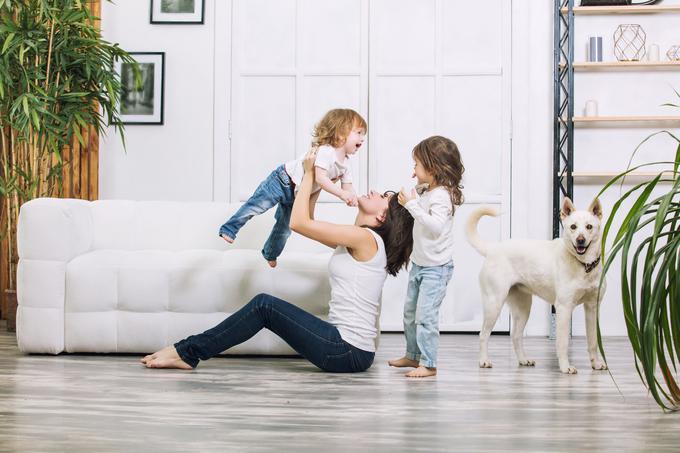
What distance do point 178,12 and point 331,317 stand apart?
2.79 m

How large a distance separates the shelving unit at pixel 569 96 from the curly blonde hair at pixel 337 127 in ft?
6.11

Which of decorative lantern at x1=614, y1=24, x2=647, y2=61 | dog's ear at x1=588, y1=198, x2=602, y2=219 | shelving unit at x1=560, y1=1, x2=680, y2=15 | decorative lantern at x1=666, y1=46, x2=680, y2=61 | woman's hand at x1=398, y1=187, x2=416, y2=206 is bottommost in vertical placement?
dog's ear at x1=588, y1=198, x2=602, y2=219

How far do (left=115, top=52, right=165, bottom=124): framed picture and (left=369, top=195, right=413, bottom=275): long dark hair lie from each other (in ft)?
7.78

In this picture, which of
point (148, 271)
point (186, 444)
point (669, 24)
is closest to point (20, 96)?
point (148, 271)

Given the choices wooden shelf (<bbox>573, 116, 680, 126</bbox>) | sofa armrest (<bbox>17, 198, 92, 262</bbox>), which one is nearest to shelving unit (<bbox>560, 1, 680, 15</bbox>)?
wooden shelf (<bbox>573, 116, 680, 126</bbox>)

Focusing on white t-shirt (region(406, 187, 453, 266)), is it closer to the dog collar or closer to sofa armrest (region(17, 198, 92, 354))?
the dog collar

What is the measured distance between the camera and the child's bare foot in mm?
2959

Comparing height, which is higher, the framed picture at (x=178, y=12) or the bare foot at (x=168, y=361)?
the framed picture at (x=178, y=12)

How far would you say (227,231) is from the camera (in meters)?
3.14

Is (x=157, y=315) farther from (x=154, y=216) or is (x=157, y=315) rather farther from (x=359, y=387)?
(x=359, y=387)

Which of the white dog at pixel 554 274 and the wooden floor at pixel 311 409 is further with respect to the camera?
the white dog at pixel 554 274

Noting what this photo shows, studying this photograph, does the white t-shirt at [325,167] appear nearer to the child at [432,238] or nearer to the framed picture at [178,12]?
the child at [432,238]

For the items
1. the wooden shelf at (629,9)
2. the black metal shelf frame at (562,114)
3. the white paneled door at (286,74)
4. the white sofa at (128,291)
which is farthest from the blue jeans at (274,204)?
the wooden shelf at (629,9)

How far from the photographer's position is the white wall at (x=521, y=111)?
4734mm
